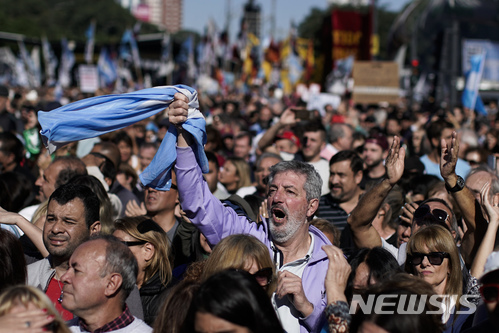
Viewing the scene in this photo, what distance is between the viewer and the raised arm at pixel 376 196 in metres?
4.73

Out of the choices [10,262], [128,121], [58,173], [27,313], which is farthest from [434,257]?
[58,173]

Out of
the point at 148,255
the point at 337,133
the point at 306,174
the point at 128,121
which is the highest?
the point at 128,121

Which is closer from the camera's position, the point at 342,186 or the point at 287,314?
the point at 287,314

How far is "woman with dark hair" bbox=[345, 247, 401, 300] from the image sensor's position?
12.5 feet

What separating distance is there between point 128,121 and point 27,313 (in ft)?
5.95

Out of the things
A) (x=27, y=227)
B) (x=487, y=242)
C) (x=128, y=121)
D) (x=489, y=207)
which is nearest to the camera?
(x=487, y=242)

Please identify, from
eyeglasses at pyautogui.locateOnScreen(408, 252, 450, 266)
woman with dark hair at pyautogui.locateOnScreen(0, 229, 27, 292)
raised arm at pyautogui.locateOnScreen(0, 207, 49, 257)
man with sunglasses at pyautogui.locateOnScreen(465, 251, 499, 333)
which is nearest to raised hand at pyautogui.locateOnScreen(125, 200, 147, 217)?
raised arm at pyautogui.locateOnScreen(0, 207, 49, 257)

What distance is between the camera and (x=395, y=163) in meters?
4.74

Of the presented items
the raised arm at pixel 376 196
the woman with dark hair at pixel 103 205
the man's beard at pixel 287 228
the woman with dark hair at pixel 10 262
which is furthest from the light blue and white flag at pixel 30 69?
the man's beard at pixel 287 228

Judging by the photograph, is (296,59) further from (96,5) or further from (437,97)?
(96,5)

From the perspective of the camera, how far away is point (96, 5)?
121375 mm

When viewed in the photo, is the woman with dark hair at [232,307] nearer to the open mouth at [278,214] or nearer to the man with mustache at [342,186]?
the open mouth at [278,214]

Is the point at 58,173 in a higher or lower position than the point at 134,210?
higher

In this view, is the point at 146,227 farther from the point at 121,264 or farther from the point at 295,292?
the point at 295,292
